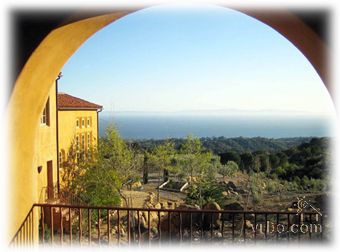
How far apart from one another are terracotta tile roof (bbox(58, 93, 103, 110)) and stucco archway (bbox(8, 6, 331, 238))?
8.30m

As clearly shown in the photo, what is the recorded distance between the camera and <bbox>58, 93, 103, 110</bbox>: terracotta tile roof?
11.9 metres

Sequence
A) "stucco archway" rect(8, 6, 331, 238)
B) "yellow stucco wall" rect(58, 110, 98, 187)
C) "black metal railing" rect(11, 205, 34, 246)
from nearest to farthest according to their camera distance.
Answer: "stucco archway" rect(8, 6, 331, 238) < "black metal railing" rect(11, 205, 34, 246) < "yellow stucco wall" rect(58, 110, 98, 187)

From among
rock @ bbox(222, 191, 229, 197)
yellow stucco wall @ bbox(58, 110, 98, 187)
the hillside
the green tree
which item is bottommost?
rock @ bbox(222, 191, 229, 197)

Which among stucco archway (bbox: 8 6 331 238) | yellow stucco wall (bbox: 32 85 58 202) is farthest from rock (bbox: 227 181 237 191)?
stucco archway (bbox: 8 6 331 238)

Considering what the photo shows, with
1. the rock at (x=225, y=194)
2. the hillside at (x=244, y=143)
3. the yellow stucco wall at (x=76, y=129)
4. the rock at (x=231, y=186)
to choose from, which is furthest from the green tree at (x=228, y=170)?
the yellow stucco wall at (x=76, y=129)

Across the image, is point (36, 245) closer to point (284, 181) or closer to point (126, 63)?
point (284, 181)

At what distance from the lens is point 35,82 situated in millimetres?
3211

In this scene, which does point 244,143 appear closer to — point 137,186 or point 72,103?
point 137,186

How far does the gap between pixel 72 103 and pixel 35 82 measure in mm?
9503

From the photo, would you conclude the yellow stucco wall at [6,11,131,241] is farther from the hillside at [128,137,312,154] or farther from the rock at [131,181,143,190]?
the hillside at [128,137,312,154]

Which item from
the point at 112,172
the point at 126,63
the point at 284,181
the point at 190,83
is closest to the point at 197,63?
the point at 190,83

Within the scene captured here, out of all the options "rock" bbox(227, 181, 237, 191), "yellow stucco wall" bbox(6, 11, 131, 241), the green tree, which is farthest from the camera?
the green tree

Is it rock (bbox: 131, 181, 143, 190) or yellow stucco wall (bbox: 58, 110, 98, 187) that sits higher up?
yellow stucco wall (bbox: 58, 110, 98, 187)

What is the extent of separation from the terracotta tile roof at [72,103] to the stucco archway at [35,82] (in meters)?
8.30
